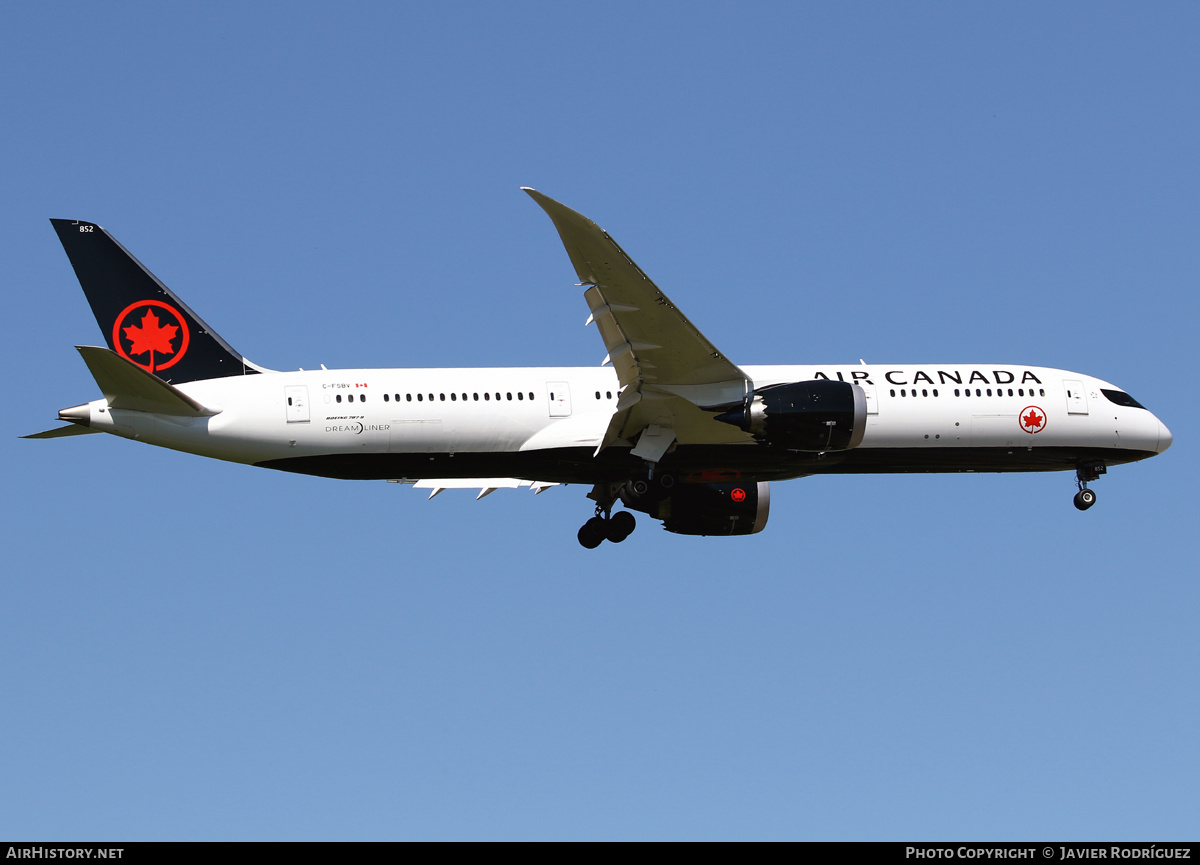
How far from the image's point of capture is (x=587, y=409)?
35312 mm

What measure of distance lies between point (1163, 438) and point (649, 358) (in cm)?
1654

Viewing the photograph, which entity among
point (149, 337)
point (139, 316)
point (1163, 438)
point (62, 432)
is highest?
point (1163, 438)

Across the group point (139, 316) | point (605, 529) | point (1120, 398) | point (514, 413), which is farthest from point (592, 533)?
point (1120, 398)

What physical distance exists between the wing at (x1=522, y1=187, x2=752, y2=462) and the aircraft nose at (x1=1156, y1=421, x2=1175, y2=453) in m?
13.3

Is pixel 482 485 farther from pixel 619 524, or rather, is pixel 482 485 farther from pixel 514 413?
pixel 514 413

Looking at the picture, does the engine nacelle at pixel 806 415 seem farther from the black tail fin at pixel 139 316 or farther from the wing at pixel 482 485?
the black tail fin at pixel 139 316

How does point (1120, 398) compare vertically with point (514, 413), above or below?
above

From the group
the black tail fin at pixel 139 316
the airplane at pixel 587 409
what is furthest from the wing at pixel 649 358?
the black tail fin at pixel 139 316

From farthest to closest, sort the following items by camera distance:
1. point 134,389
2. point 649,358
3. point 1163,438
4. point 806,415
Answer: point 1163,438, point 806,415, point 649,358, point 134,389

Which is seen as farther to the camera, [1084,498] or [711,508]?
[711,508]

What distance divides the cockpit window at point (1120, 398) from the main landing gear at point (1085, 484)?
1.83 meters

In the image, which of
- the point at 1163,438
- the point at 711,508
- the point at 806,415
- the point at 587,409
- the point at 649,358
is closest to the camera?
the point at 649,358
